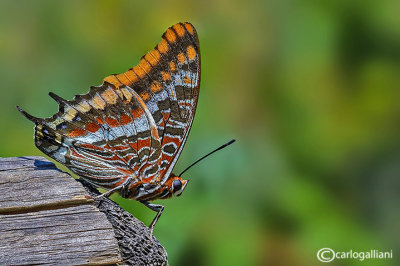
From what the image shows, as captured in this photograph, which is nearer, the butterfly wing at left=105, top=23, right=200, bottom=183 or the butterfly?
the butterfly

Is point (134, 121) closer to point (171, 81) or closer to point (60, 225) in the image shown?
point (171, 81)

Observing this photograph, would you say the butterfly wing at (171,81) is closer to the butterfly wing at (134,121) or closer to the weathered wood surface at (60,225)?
the butterfly wing at (134,121)

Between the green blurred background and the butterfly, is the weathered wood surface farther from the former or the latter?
the green blurred background

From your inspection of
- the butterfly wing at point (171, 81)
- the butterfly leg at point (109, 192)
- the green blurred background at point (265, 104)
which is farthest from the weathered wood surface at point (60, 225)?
the green blurred background at point (265, 104)

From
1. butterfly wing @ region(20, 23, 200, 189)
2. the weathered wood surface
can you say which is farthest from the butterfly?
the weathered wood surface

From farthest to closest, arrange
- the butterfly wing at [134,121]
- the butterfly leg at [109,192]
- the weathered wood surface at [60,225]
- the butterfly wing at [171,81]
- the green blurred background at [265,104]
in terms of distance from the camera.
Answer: the green blurred background at [265,104] → the butterfly wing at [171,81] → the butterfly wing at [134,121] → the butterfly leg at [109,192] → the weathered wood surface at [60,225]

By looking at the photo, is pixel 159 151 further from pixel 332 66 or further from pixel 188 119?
pixel 332 66

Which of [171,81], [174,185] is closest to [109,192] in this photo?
[174,185]
